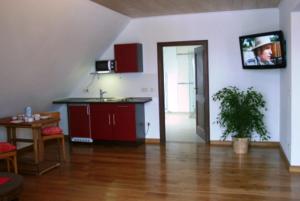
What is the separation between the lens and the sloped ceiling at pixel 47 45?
147 inches

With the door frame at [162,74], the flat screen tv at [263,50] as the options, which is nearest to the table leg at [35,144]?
the door frame at [162,74]

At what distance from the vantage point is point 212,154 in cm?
532

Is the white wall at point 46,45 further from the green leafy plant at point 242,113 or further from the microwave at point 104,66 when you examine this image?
the green leafy plant at point 242,113

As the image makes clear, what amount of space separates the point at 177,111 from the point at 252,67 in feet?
16.3

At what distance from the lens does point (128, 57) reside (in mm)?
6008

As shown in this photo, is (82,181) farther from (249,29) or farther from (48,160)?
(249,29)

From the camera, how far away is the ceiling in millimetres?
4711

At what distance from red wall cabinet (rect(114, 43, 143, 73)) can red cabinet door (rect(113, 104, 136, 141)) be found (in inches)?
29.1

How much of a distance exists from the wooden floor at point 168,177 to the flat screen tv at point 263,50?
1487 millimetres

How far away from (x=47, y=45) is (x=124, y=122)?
6.92 ft

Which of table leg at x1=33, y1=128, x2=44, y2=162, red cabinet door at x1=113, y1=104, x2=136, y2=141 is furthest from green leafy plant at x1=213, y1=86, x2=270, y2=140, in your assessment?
table leg at x1=33, y1=128, x2=44, y2=162

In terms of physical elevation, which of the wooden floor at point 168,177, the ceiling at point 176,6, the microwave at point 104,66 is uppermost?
the ceiling at point 176,6

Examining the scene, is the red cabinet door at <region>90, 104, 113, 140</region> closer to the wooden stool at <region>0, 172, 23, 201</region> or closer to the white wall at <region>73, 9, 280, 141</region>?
the white wall at <region>73, 9, 280, 141</region>

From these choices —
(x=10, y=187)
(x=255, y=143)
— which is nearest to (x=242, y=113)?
(x=255, y=143)
